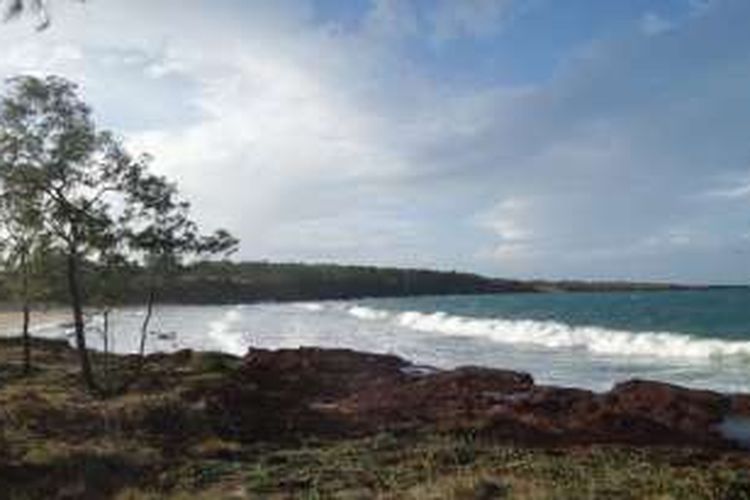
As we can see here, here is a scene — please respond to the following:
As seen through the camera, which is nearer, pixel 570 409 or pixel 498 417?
pixel 498 417

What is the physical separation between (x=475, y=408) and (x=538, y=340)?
39.7 metres

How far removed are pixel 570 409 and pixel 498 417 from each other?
249 cm

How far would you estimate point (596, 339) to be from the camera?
63.3 metres

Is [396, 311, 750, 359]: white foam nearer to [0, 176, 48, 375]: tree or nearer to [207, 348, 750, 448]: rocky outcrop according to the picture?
[207, 348, 750, 448]: rocky outcrop

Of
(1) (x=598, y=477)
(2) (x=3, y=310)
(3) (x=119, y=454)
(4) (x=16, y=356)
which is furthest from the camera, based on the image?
(2) (x=3, y=310)

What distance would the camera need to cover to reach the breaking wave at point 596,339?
173 ft

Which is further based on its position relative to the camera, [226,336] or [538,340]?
[226,336]

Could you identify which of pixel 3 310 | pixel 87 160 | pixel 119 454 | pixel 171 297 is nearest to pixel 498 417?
pixel 119 454

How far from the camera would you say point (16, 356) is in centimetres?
4359

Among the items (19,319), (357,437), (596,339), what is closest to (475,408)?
(357,437)

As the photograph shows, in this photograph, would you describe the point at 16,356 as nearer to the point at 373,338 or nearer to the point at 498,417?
Answer: the point at 498,417

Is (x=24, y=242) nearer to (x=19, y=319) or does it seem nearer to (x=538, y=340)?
(x=538, y=340)

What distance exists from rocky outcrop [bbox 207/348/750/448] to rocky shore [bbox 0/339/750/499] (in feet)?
0.23

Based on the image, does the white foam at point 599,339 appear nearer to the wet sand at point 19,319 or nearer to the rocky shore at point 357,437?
the rocky shore at point 357,437
